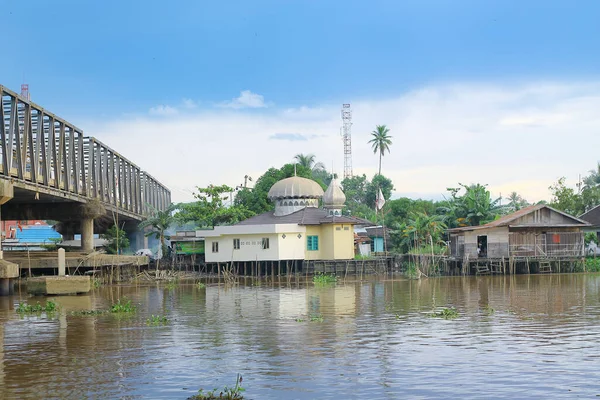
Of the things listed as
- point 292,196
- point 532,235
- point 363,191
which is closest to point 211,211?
point 292,196

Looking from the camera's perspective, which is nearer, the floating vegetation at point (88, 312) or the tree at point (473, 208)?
the floating vegetation at point (88, 312)

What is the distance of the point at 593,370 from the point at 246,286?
31026mm

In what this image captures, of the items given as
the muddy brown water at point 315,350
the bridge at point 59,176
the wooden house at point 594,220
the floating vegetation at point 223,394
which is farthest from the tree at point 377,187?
the floating vegetation at point 223,394

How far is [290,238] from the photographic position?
54.5m

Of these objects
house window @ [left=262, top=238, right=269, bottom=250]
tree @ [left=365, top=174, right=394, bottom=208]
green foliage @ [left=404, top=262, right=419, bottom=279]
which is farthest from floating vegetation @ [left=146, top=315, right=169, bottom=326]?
tree @ [left=365, top=174, right=394, bottom=208]

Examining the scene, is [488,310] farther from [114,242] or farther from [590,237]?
[114,242]

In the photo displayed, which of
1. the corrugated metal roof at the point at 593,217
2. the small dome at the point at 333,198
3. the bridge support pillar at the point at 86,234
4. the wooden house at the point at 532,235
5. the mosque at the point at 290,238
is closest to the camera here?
the bridge support pillar at the point at 86,234

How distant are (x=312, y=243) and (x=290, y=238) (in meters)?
2.14

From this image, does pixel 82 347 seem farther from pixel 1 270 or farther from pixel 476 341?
pixel 1 270

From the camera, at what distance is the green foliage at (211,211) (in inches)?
2406

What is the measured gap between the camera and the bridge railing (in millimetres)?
36531

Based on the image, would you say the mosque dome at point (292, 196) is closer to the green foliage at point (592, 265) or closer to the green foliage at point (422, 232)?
the green foliage at point (422, 232)

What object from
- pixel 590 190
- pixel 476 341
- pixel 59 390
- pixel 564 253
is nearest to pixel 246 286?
pixel 564 253

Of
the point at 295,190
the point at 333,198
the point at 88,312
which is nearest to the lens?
the point at 88,312
